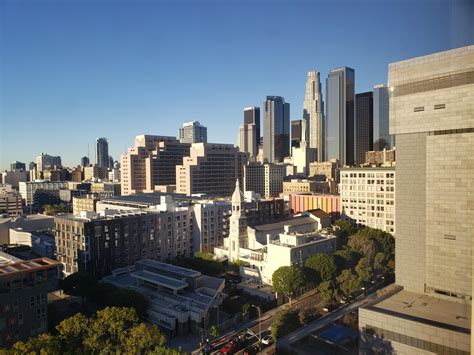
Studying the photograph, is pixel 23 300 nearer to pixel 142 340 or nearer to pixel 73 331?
pixel 73 331

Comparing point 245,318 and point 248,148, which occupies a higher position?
point 248,148

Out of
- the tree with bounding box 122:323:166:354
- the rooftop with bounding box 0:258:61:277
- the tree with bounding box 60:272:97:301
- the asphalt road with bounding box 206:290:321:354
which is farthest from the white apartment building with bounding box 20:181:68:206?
the tree with bounding box 122:323:166:354

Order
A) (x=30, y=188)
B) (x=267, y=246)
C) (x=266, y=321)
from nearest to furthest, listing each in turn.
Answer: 1. (x=266, y=321)
2. (x=267, y=246)
3. (x=30, y=188)

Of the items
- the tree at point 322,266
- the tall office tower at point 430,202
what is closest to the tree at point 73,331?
the tall office tower at point 430,202

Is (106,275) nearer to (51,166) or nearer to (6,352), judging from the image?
(6,352)

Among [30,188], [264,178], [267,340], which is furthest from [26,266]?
[30,188]

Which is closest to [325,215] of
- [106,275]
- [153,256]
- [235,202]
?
[235,202]

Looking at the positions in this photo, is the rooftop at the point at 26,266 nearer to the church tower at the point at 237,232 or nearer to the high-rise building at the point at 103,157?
the church tower at the point at 237,232
